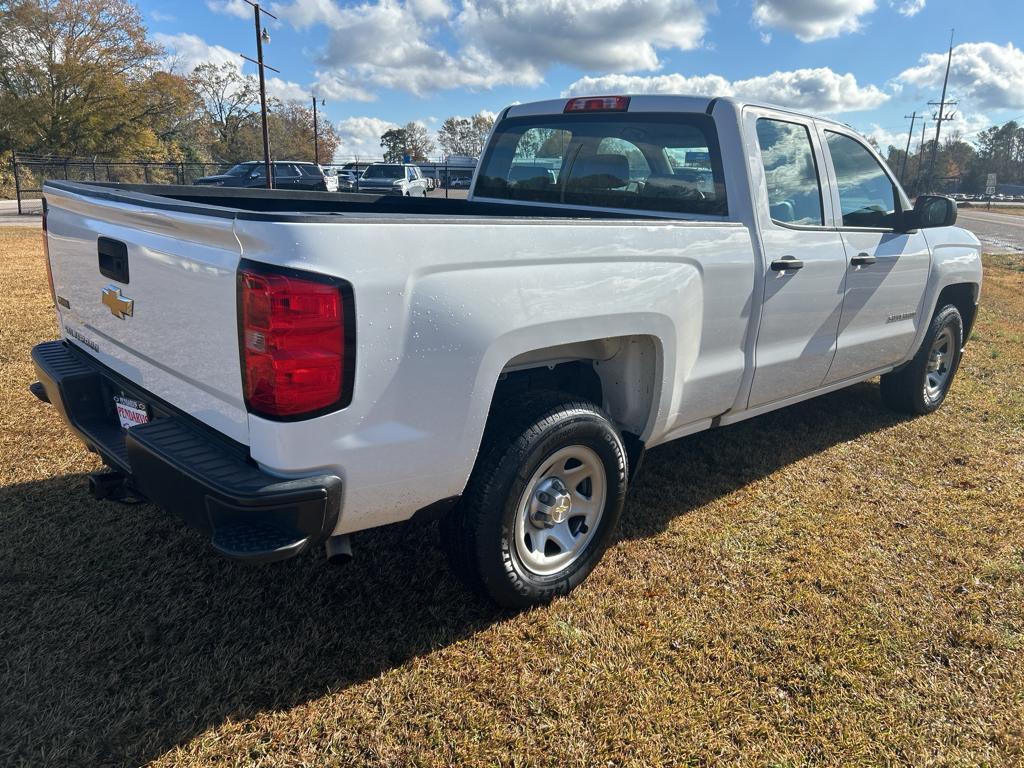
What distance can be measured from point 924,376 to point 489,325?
4.16m

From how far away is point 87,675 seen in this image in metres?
2.43

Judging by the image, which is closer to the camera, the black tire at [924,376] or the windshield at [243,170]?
the black tire at [924,376]

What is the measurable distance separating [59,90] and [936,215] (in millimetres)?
50878

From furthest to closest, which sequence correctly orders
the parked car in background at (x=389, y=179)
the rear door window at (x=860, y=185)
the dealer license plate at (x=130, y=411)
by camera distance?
the parked car in background at (x=389, y=179) < the rear door window at (x=860, y=185) < the dealer license plate at (x=130, y=411)

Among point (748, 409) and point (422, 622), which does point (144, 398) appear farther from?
point (748, 409)

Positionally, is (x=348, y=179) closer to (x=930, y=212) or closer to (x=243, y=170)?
(x=243, y=170)

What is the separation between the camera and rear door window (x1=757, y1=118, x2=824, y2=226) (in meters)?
3.56

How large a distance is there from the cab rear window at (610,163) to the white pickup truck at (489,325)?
0.01 metres

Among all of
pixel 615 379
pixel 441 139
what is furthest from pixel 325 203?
pixel 441 139

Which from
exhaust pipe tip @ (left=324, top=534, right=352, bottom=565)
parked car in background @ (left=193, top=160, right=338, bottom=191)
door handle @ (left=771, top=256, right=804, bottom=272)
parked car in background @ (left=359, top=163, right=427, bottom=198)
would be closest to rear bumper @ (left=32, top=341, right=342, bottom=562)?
exhaust pipe tip @ (left=324, top=534, right=352, bottom=565)

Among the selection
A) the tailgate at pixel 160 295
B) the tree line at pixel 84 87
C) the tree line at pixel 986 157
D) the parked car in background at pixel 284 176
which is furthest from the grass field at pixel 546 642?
the tree line at pixel 986 157

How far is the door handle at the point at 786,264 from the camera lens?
3425mm

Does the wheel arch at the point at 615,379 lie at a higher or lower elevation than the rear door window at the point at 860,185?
lower

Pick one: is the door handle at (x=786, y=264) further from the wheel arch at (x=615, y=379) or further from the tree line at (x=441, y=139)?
the tree line at (x=441, y=139)
